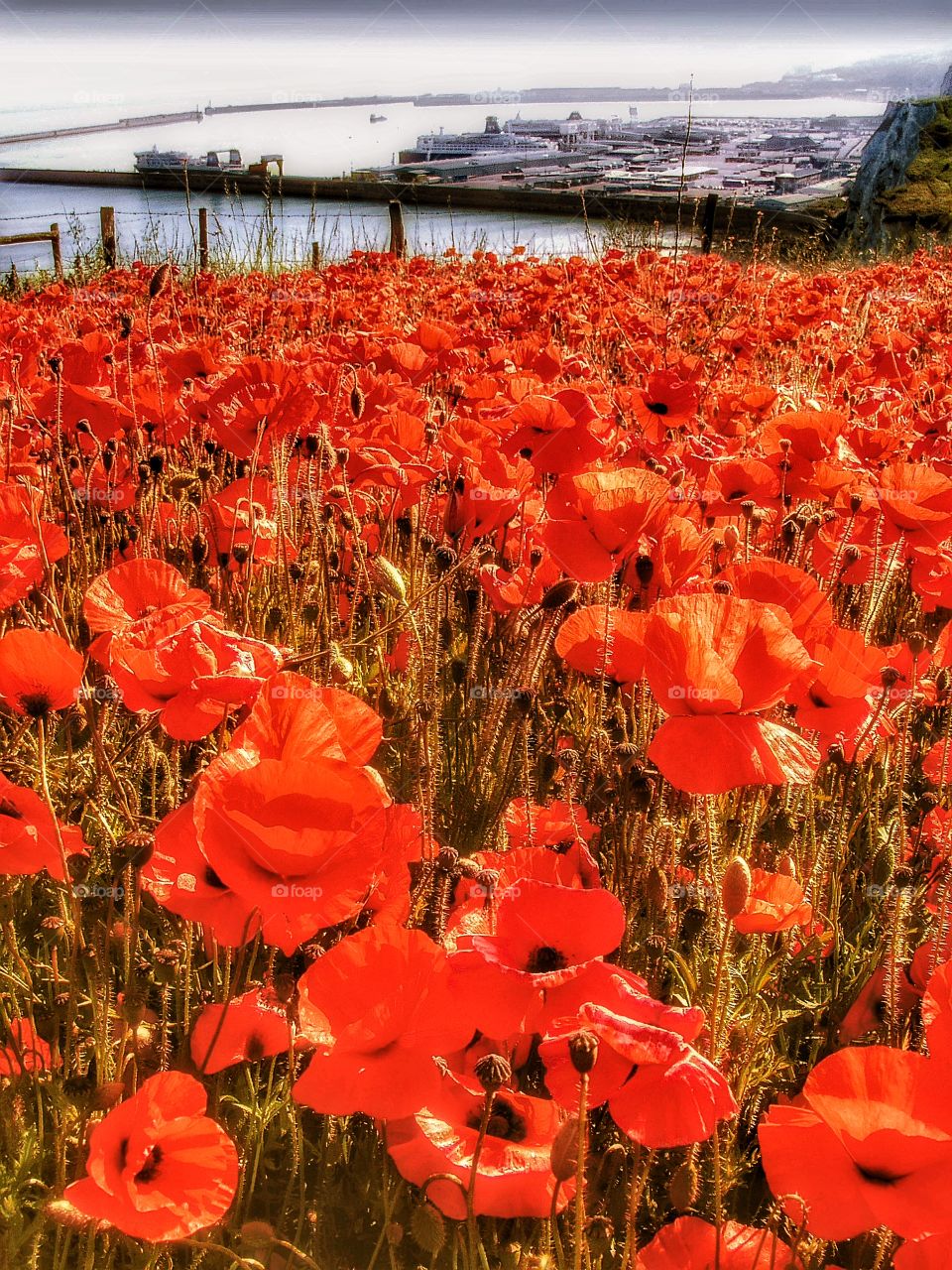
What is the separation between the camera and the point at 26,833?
1.26m

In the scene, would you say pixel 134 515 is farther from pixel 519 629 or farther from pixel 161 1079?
pixel 161 1079

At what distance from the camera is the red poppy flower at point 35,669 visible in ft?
4.06

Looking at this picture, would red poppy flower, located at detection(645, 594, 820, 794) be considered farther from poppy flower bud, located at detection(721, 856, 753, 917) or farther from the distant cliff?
the distant cliff

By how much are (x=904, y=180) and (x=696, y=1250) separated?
83.2ft

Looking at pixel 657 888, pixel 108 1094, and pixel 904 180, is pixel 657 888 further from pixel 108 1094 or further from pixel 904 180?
pixel 904 180

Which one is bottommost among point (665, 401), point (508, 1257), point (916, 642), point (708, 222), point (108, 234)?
point (508, 1257)

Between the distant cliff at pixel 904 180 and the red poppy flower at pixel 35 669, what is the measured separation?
21.2m

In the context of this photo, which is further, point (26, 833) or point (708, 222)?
point (708, 222)

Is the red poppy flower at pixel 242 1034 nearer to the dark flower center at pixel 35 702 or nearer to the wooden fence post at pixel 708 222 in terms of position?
the dark flower center at pixel 35 702

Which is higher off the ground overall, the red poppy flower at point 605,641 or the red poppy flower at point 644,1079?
the red poppy flower at point 605,641

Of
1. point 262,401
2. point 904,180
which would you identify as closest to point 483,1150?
point 262,401

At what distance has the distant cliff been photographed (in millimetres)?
20828

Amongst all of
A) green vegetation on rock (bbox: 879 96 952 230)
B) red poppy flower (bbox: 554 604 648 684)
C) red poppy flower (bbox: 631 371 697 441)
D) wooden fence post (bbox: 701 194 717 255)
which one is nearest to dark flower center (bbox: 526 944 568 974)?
red poppy flower (bbox: 554 604 648 684)

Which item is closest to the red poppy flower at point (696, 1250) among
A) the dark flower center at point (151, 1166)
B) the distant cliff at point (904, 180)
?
the dark flower center at point (151, 1166)
